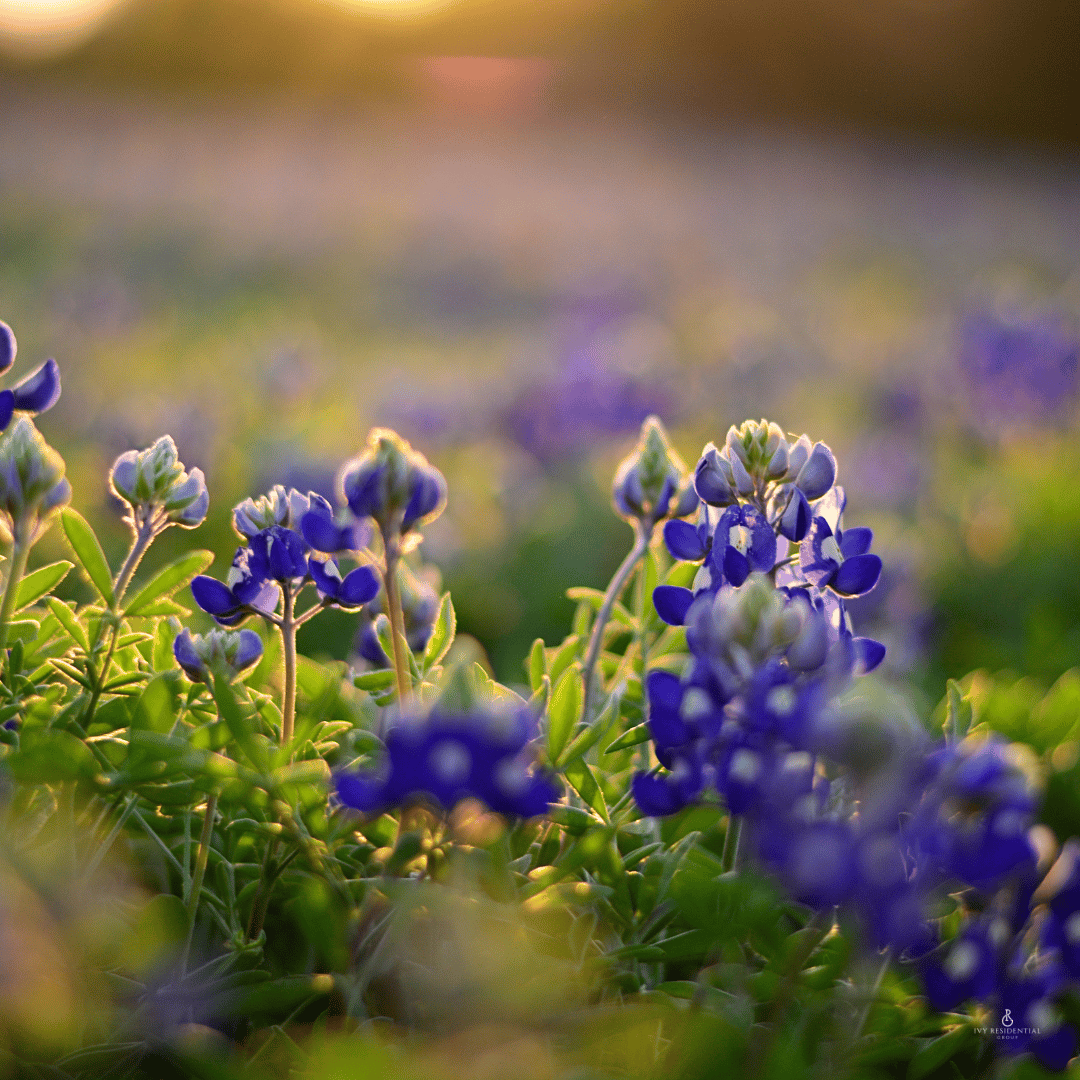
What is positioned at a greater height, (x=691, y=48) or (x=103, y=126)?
(x=691, y=48)

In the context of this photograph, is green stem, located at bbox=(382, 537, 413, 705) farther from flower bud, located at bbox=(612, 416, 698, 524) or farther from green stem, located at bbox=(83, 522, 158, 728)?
flower bud, located at bbox=(612, 416, 698, 524)

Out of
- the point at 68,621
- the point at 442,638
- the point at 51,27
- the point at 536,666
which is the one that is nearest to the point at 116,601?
the point at 68,621

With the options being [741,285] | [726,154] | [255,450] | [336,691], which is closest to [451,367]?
[255,450]

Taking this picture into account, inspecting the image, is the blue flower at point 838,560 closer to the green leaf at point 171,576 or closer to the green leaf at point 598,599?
the green leaf at point 598,599

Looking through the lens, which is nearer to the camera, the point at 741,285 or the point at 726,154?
the point at 741,285

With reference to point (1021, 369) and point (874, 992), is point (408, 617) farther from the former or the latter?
point (1021, 369)

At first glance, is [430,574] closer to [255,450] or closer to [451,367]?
[255,450]

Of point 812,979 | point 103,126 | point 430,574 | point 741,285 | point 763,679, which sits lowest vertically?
point 812,979
